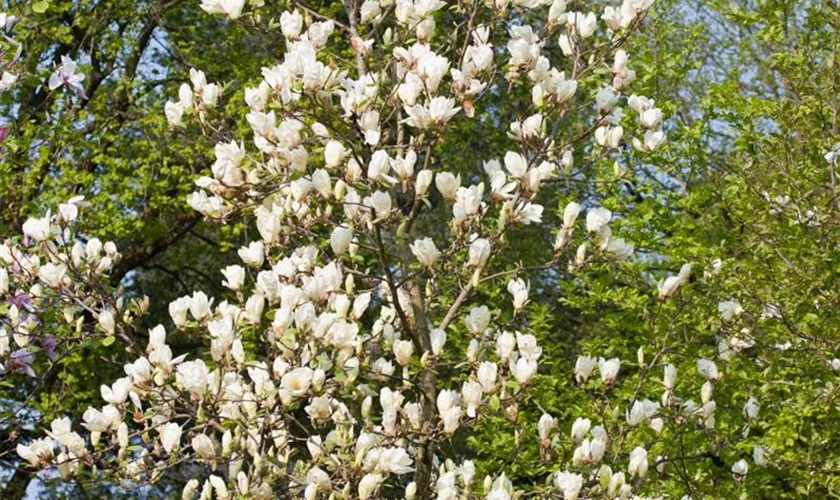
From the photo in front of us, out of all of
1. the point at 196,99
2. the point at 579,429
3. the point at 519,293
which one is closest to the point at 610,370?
the point at 579,429

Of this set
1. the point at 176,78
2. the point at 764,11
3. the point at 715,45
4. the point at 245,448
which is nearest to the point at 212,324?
the point at 245,448

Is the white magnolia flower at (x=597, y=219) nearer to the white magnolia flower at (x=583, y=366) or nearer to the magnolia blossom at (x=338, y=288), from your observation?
the magnolia blossom at (x=338, y=288)

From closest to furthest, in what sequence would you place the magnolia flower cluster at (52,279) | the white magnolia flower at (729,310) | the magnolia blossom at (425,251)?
the magnolia blossom at (425,251) < the magnolia flower cluster at (52,279) < the white magnolia flower at (729,310)

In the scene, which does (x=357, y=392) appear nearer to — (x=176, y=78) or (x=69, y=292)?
(x=69, y=292)

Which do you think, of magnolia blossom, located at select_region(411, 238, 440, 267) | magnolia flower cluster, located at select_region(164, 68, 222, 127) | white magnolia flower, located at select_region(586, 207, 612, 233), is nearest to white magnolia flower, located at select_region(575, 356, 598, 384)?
white magnolia flower, located at select_region(586, 207, 612, 233)

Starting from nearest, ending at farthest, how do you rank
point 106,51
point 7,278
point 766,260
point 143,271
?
point 7,278
point 766,260
point 106,51
point 143,271

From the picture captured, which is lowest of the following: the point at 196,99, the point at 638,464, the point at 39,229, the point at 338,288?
the point at 638,464

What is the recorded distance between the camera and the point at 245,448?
3.89 m

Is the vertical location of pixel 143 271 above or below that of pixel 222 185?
above

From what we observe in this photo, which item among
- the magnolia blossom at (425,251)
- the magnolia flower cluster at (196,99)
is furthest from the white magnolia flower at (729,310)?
the magnolia flower cluster at (196,99)

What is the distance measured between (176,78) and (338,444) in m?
9.80

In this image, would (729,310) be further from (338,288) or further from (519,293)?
(338,288)

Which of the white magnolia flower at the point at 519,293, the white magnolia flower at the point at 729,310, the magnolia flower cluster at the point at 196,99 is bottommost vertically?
the white magnolia flower at the point at 519,293

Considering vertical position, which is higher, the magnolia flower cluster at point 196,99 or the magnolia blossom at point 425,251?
the magnolia flower cluster at point 196,99
